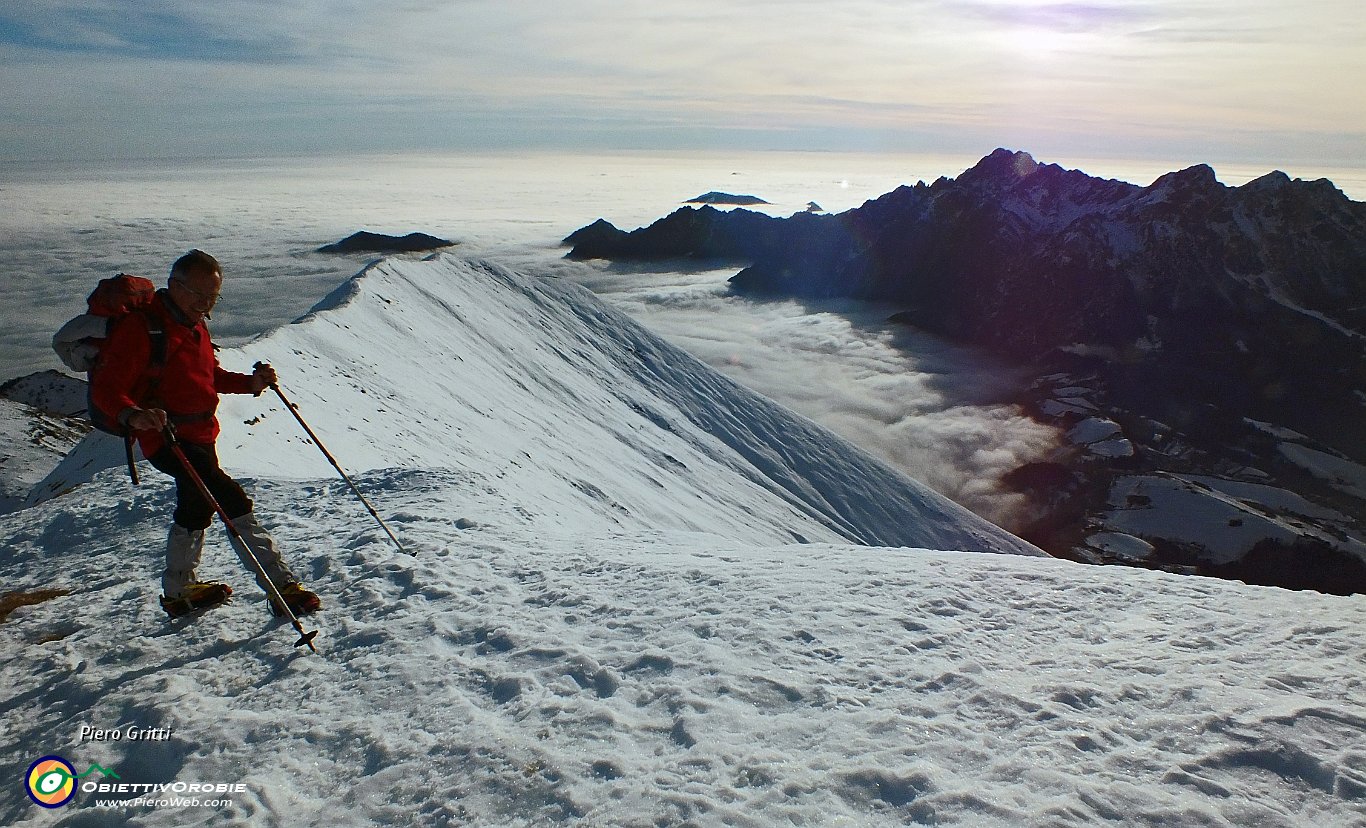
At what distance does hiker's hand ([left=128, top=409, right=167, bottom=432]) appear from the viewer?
4.91m

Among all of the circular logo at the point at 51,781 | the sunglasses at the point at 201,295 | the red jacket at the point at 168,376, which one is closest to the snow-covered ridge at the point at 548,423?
the red jacket at the point at 168,376

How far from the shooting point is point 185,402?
5582mm

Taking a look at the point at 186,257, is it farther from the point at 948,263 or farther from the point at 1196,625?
the point at 948,263

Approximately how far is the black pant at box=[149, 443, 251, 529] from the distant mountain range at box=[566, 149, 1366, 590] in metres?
107

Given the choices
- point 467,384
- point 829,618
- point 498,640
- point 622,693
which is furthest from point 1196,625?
point 467,384

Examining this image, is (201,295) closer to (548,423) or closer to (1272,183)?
(548,423)

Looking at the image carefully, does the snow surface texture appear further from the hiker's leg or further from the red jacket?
the red jacket

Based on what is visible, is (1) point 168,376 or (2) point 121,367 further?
(1) point 168,376

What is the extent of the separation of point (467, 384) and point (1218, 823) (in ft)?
68.9

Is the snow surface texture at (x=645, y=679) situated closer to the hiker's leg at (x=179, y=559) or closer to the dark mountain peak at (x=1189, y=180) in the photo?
the hiker's leg at (x=179, y=559)

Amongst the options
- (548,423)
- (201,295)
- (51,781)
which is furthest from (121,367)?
(548,423)

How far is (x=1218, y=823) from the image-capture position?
3.86 m

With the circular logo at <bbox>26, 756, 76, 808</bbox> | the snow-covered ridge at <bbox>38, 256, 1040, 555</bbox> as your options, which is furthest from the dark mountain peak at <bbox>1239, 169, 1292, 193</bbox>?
the circular logo at <bbox>26, 756, 76, 808</bbox>

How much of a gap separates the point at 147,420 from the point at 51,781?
212 centimetres
